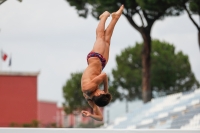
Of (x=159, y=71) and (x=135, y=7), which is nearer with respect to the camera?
(x=135, y=7)

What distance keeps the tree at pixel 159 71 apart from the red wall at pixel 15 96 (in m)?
15.2

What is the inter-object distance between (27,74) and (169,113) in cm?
1176

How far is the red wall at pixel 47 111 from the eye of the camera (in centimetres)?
5430

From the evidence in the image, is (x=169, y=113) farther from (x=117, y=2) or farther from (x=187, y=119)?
(x=117, y=2)

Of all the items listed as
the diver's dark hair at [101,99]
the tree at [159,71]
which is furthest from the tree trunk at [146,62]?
the diver's dark hair at [101,99]

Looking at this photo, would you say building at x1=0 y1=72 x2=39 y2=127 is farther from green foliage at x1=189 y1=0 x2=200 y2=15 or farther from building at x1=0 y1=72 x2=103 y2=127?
green foliage at x1=189 y1=0 x2=200 y2=15

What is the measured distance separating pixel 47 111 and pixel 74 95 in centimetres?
331

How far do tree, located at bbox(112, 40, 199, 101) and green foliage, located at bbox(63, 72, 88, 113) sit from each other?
2.75 meters

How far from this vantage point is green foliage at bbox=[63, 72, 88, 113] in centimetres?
5372

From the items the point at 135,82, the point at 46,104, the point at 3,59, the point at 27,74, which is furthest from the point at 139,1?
the point at 46,104

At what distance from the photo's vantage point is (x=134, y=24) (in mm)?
38094

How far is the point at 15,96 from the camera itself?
37.8 m

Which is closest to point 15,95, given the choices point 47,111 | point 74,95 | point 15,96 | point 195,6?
point 15,96

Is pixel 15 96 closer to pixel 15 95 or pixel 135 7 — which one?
pixel 15 95
